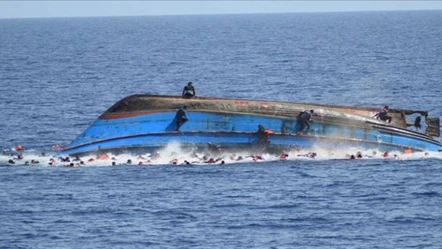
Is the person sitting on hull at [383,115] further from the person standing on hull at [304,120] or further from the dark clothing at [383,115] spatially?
the person standing on hull at [304,120]

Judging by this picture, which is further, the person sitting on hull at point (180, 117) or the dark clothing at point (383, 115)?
the dark clothing at point (383, 115)

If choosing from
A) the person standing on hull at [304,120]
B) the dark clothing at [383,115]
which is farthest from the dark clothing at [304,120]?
the dark clothing at [383,115]

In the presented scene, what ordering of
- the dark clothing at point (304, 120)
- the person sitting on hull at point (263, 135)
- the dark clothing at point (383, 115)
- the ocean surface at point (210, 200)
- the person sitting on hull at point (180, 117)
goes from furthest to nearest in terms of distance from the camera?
the dark clothing at point (383, 115) → the dark clothing at point (304, 120) → the person sitting on hull at point (180, 117) → the person sitting on hull at point (263, 135) → the ocean surface at point (210, 200)

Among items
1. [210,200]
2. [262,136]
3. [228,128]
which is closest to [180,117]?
[228,128]

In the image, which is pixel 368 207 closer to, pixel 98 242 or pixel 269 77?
pixel 98 242

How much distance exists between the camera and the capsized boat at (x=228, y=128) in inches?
3248

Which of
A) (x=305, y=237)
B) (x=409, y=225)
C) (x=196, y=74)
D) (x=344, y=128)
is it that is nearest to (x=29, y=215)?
(x=305, y=237)

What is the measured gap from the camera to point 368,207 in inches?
2667

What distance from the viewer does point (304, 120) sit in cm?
8362

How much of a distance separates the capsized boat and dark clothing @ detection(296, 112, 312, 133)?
0.35 metres

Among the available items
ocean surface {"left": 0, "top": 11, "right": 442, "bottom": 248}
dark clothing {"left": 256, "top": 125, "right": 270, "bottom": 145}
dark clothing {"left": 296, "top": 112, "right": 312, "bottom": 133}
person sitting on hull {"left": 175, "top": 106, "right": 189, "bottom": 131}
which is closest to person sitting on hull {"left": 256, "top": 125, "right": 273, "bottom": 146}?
dark clothing {"left": 256, "top": 125, "right": 270, "bottom": 145}

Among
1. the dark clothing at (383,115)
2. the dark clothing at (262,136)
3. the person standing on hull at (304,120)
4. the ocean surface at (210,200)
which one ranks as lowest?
the ocean surface at (210,200)

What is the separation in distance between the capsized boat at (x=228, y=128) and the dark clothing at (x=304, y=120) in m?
0.35

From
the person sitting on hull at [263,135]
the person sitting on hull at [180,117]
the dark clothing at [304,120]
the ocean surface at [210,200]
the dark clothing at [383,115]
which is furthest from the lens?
the dark clothing at [383,115]
